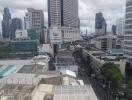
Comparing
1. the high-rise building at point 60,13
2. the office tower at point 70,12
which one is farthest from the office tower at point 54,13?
the office tower at point 70,12

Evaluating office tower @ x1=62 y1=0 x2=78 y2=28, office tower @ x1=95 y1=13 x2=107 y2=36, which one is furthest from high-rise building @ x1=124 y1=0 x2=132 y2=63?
office tower @ x1=95 y1=13 x2=107 y2=36

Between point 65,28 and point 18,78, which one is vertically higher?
point 65,28

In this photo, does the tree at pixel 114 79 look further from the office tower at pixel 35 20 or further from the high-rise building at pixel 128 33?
the office tower at pixel 35 20

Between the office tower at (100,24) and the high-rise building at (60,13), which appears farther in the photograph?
the office tower at (100,24)

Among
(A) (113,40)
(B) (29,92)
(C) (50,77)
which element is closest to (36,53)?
(A) (113,40)

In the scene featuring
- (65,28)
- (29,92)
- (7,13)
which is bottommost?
(29,92)

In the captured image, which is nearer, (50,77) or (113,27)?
(50,77)

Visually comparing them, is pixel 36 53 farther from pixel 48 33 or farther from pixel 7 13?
pixel 7 13

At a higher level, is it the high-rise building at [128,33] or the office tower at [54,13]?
the office tower at [54,13]
